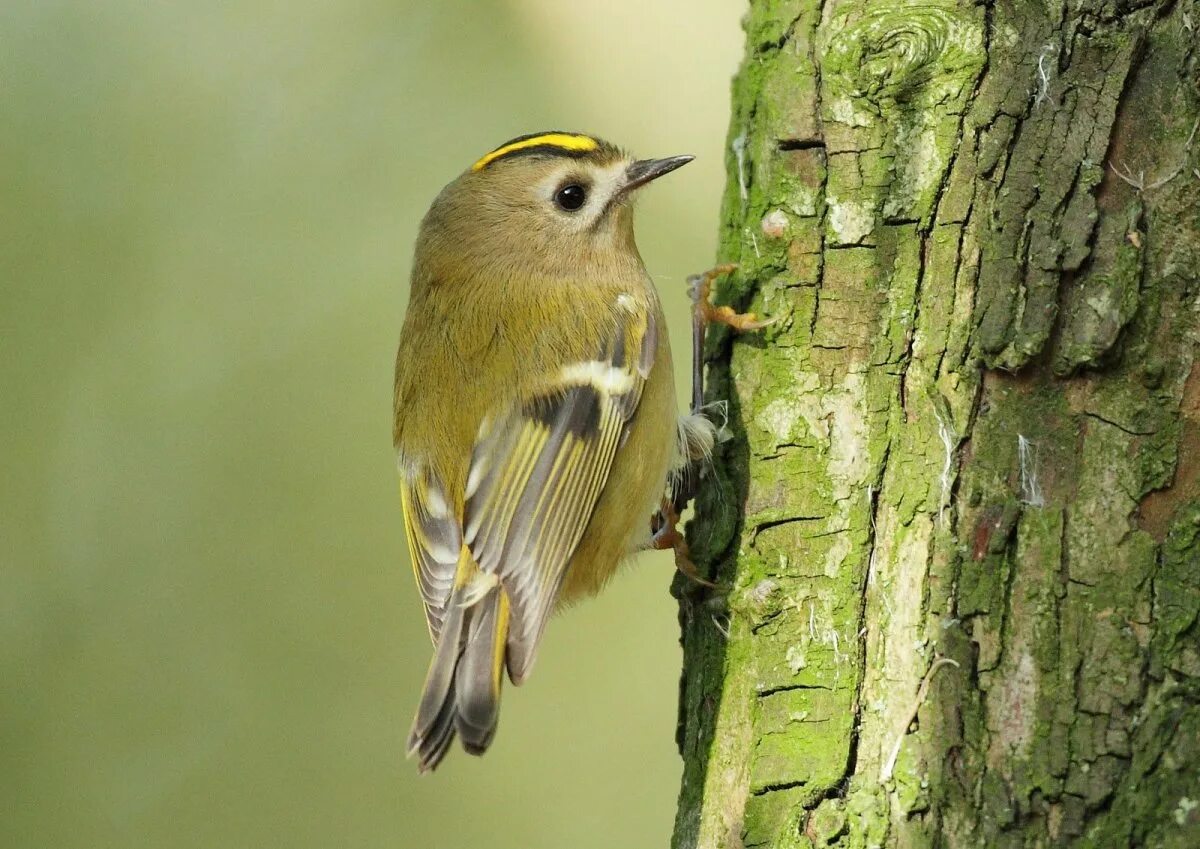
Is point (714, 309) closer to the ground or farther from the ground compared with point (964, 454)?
farther from the ground

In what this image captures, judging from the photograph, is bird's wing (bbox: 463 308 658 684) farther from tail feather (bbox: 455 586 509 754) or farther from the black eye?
the black eye

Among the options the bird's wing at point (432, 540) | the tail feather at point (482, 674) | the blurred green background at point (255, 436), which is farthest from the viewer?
the blurred green background at point (255, 436)

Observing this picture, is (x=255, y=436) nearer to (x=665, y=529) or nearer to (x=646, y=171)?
(x=646, y=171)

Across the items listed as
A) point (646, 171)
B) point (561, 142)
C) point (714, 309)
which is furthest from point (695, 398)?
point (561, 142)

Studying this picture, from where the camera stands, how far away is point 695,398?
8.25 ft

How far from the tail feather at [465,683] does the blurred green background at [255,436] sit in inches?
92.3

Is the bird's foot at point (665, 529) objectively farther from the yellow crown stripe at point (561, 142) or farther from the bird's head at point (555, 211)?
the yellow crown stripe at point (561, 142)

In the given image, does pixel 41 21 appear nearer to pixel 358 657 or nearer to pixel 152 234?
pixel 152 234

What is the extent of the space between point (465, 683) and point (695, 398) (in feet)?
2.68

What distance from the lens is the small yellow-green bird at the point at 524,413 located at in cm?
220

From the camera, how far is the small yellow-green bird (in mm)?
2203

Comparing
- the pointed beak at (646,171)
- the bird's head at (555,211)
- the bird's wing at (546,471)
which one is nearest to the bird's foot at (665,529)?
the bird's wing at (546,471)

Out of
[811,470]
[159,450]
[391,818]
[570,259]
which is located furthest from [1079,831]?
[159,450]

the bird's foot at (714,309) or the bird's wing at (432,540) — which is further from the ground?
the bird's foot at (714,309)
